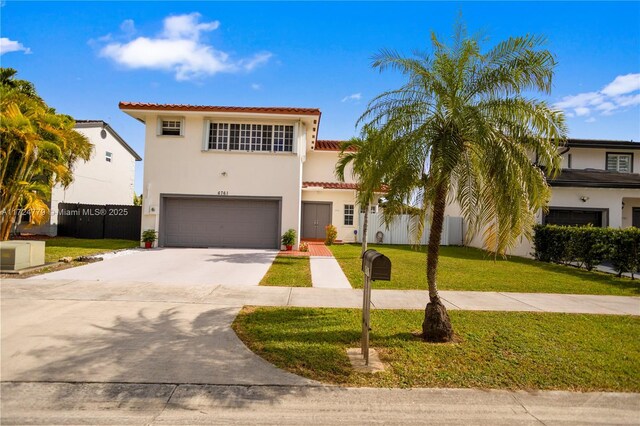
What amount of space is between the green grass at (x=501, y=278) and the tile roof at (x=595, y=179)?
3.83 m

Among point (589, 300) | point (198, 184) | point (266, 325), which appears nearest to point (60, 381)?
point (266, 325)

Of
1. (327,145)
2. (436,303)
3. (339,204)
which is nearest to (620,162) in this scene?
(339,204)

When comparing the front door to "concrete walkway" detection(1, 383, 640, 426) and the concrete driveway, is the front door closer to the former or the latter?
the concrete driveway

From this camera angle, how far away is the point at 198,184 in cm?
1631

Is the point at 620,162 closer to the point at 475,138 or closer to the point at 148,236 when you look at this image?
the point at 475,138

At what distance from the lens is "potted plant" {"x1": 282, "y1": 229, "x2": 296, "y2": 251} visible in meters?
16.2

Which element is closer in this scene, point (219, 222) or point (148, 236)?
point (148, 236)

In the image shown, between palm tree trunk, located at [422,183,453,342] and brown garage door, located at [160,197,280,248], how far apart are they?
1149 cm

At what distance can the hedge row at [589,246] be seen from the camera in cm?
1155

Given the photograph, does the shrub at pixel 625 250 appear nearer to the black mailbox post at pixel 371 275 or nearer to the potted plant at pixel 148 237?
the black mailbox post at pixel 371 275

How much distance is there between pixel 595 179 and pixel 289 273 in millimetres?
14918

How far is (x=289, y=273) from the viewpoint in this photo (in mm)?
10680

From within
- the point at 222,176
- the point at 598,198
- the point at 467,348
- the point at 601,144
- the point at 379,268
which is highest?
the point at 601,144

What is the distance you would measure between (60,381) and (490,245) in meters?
5.64
